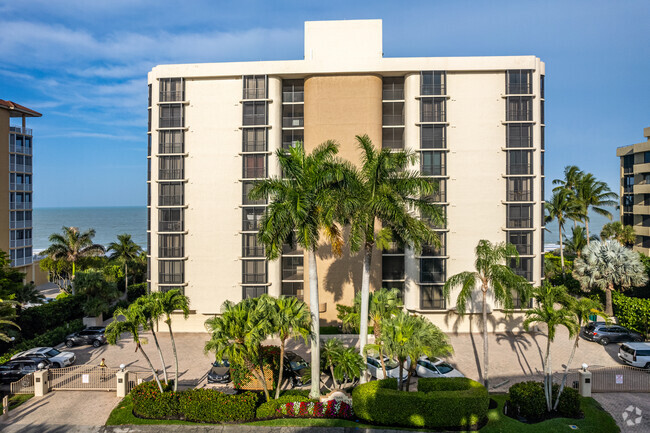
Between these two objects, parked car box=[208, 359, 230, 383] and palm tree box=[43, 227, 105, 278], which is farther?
palm tree box=[43, 227, 105, 278]

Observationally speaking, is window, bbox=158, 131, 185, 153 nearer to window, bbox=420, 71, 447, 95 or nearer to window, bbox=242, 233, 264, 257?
window, bbox=242, 233, 264, 257

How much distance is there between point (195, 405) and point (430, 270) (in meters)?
20.0

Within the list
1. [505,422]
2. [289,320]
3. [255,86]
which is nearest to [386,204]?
[289,320]

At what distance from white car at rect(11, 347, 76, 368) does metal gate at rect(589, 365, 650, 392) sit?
3329 centimetres

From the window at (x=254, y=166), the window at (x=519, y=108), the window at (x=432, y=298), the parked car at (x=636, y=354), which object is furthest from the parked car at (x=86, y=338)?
the parked car at (x=636, y=354)

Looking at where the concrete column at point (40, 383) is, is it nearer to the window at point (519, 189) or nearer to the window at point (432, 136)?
the window at point (432, 136)

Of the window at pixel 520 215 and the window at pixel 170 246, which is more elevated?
the window at pixel 520 215

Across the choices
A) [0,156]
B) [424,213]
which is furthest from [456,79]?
[0,156]

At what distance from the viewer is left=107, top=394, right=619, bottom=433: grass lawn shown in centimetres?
1812

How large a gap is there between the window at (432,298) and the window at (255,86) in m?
20.8

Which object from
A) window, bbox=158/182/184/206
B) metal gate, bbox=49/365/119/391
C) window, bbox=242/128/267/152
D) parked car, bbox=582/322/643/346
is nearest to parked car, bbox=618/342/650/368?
parked car, bbox=582/322/643/346

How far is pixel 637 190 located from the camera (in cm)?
5181

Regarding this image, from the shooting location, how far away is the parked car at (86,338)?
103 feet

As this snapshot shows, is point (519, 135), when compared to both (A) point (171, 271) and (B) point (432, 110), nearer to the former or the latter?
(B) point (432, 110)
